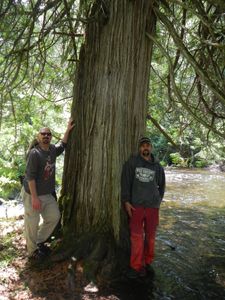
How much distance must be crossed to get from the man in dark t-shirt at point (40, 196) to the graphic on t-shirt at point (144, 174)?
42.5 inches

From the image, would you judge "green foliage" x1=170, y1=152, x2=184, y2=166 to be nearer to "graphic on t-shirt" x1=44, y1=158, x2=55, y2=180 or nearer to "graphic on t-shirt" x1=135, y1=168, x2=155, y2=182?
"graphic on t-shirt" x1=135, y1=168, x2=155, y2=182

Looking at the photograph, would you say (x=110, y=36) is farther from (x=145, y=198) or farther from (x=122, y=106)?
(x=145, y=198)

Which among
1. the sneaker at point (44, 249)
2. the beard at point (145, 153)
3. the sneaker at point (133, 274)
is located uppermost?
the beard at point (145, 153)

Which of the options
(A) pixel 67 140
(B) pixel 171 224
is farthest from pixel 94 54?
(B) pixel 171 224

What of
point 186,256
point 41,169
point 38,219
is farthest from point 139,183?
point 186,256

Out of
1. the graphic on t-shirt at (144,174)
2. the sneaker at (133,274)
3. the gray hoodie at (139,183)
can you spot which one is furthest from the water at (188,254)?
the graphic on t-shirt at (144,174)

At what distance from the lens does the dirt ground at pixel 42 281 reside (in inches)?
162

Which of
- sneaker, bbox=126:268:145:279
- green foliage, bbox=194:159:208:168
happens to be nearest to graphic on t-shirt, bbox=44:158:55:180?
sneaker, bbox=126:268:145:279

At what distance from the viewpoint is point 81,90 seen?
5250mm

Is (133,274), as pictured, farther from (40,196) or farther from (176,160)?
(176,160)

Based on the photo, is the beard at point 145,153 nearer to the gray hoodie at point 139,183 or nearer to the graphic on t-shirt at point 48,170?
the gray hoodie at point 139,183

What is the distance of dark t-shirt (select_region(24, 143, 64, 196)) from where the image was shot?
4.73m

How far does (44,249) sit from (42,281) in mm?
569

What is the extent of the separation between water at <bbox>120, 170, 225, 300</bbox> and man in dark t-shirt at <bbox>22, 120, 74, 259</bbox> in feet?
4.22
